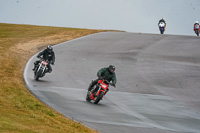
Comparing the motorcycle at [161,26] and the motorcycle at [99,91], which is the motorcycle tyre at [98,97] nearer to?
the motorcycle at [99,91]

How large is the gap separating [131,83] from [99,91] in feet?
22.6

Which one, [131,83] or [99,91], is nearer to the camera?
[99,91]

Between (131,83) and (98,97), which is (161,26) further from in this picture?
(98,97)

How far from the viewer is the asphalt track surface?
14.7 metres

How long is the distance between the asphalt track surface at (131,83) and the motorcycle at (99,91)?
10.8 inches

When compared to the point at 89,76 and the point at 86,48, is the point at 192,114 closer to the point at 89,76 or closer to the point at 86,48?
the point at 89,76

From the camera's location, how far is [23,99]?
15.8m

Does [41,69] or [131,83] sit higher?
[41,69]

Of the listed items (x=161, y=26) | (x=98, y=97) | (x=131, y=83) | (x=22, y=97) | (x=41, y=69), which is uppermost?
(x=161, y=26)

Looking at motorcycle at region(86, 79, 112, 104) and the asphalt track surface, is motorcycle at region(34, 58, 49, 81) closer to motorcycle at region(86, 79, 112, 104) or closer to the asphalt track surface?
the asphalt track surface

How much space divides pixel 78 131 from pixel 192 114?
696 cm

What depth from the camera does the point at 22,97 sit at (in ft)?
53.3

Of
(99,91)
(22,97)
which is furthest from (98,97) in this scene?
(22,97)

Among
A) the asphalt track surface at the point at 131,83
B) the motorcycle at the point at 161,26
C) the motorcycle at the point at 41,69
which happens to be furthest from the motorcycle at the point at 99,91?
the motorcycle at the point at 161,26
